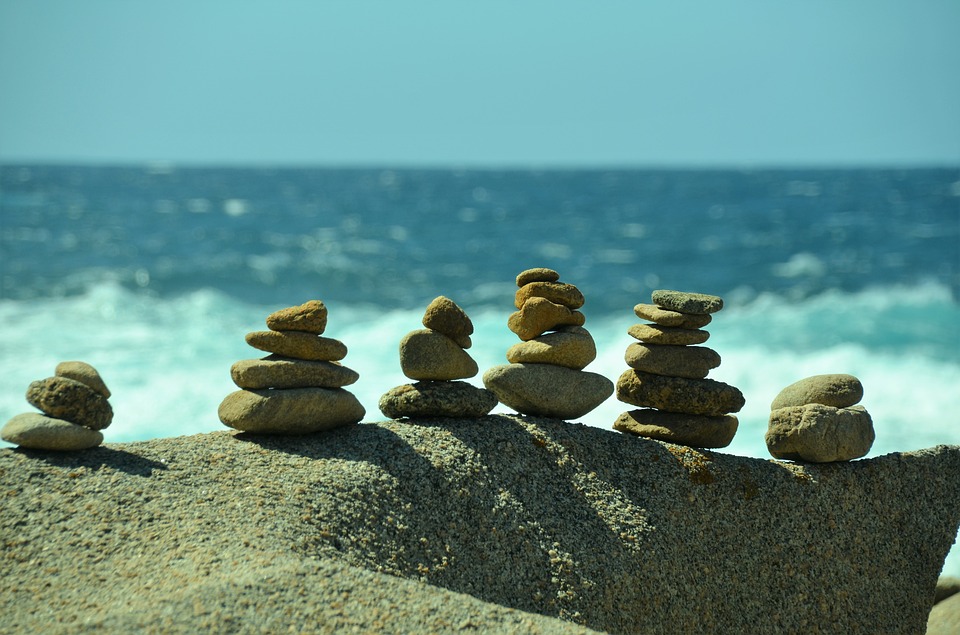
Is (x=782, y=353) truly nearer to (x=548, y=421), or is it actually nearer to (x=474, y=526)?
(x=548, y=421)

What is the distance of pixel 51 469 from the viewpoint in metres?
4.54

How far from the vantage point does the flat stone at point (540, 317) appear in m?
5.34

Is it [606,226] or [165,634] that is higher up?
[606,226]

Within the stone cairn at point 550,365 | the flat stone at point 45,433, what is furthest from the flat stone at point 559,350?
the flat stone at point 45,433

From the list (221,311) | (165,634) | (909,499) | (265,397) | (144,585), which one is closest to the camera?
(165,634)

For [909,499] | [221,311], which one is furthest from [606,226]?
[909,499]

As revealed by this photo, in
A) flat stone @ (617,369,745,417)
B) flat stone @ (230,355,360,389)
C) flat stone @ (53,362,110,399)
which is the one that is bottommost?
flat stone @ (53,362,110,399)

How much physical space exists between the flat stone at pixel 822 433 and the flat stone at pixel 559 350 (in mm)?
1108

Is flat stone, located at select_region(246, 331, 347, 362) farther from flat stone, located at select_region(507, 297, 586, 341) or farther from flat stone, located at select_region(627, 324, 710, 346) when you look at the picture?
flat stone, located at select_region(627, 324, 710, 346)

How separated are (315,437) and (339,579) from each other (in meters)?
1.32

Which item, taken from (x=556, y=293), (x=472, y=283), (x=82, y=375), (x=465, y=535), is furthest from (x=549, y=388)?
(x=472, y=283)

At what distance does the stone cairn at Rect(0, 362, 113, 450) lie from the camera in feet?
15.1

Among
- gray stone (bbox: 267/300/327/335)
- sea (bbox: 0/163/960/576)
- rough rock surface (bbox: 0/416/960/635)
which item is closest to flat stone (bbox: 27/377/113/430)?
rough rock surface (bbox: 0/416/960/635)

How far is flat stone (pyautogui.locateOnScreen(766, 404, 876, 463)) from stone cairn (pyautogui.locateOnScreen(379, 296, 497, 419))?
1.59 meters
